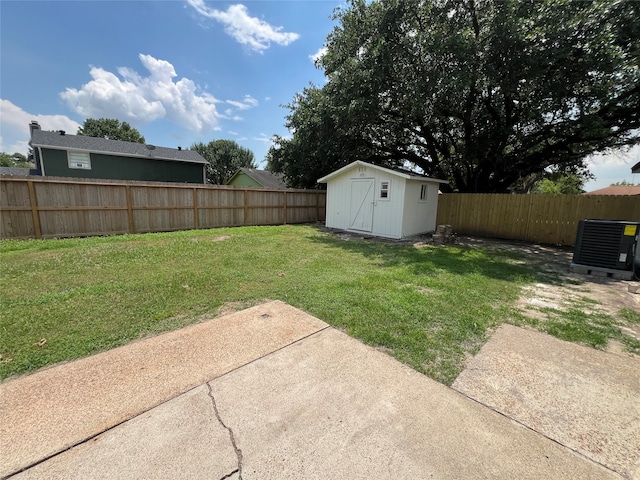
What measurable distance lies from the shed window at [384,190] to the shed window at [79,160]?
54.6 ft

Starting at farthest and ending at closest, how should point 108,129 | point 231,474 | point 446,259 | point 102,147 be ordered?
point 108,129 < point 102,147 < point 446,259 < point 231,474

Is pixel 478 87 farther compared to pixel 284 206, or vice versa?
pixel 284 206

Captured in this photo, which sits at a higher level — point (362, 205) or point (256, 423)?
point (362, 205)

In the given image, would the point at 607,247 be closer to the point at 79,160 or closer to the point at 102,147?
the point at 102,147

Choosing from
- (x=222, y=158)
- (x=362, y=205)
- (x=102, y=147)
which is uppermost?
(x=222, y=158)

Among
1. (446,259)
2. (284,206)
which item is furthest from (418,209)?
(284,206)

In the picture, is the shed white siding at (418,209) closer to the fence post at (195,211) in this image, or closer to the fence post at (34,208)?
the fence post at (195,211)

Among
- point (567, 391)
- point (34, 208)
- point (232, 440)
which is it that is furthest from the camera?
point (34, 208)

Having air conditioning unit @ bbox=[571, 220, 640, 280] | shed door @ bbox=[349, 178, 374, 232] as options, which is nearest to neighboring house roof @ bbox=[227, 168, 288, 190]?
shed door @ bbox=[349, 178, 374, 232]

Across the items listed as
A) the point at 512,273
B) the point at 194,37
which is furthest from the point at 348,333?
the point at 194,37

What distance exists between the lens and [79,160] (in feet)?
50.7

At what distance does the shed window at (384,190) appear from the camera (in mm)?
9742

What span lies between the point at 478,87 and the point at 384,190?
169 inches

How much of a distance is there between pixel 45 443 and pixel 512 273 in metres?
6.92
